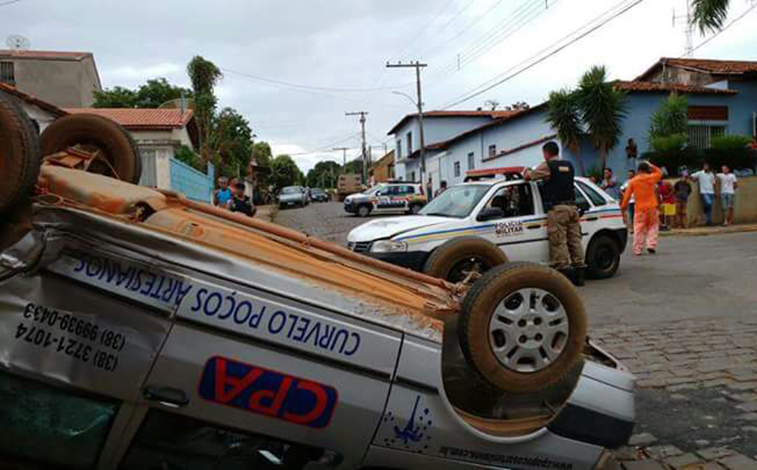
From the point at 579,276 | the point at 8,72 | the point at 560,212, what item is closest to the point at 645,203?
the point at 579,276

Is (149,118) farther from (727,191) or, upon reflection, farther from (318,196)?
(318,196)

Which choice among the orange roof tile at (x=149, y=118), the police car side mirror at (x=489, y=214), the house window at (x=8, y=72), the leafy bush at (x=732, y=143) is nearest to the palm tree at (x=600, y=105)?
the leafy bush at (x=732, y=143)

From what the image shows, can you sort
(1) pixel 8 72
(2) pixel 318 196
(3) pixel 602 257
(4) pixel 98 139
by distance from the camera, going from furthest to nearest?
1. (2) pixel 318 196
2. (1) pixel 8 72
3. (3) pixel 602 257
4. (4) pixel 98 139

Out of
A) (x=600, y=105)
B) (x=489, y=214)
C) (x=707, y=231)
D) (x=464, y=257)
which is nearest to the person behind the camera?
(x=464, y=257)

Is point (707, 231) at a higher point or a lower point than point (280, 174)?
lower

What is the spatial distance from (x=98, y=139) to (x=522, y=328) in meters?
2.69

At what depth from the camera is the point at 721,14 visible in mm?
12938

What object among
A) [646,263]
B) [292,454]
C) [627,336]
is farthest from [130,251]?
[646,263]

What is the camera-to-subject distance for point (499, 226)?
25.5ft

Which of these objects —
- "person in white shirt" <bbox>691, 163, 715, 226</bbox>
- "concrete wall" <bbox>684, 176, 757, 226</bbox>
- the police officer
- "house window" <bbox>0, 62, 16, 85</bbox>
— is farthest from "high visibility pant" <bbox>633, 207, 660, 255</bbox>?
"house window" <bbox>0, 62, 16, 85</bbox>

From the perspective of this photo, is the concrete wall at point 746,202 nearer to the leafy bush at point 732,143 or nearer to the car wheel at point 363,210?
the leafy bush at point 732,143

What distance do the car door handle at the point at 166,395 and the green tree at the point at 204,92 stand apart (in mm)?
31309

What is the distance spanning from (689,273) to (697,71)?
1788 centimetres

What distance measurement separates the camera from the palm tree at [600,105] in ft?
61.5
